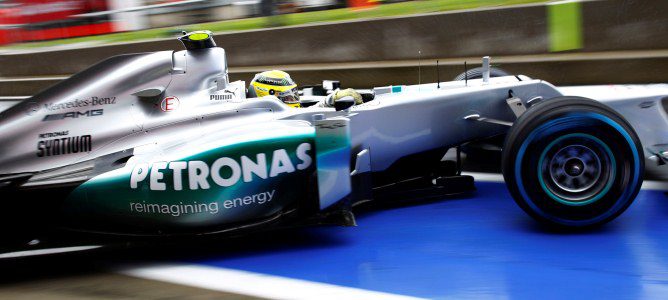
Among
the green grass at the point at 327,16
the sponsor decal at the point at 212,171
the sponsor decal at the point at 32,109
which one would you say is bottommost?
the sponsor decal at the point at 212,171

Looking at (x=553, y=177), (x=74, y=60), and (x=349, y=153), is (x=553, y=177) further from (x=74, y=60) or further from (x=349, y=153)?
(x=74, y=60)

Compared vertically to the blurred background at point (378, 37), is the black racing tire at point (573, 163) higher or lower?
lower

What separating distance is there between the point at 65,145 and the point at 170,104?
0.66 meters

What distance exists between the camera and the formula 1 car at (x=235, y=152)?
148 inches

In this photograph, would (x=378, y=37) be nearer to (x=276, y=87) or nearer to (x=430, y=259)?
(x=276, y=87)

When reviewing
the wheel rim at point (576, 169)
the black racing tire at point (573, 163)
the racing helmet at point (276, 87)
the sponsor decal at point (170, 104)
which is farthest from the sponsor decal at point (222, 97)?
the wheel rim at point (576, 169)

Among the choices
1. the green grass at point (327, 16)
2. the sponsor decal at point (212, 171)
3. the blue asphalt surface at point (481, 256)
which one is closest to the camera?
the blue asphalt surface at point (481, 256)

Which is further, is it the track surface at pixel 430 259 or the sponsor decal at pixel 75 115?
the sponsor decal at pixel 75 115

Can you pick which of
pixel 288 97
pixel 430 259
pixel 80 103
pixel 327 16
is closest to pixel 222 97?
Result: pixel 288 97

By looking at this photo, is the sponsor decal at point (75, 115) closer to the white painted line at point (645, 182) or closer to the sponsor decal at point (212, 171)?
the sponsor decal at point (212, 171)

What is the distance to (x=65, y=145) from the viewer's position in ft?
13.5

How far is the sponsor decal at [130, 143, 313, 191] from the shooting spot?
3.76 m

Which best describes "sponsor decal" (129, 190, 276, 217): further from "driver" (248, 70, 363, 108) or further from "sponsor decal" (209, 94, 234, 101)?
"driver" (248, 70, 363, 108)

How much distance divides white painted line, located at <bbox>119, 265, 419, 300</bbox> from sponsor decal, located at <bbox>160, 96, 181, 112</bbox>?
101 cm
